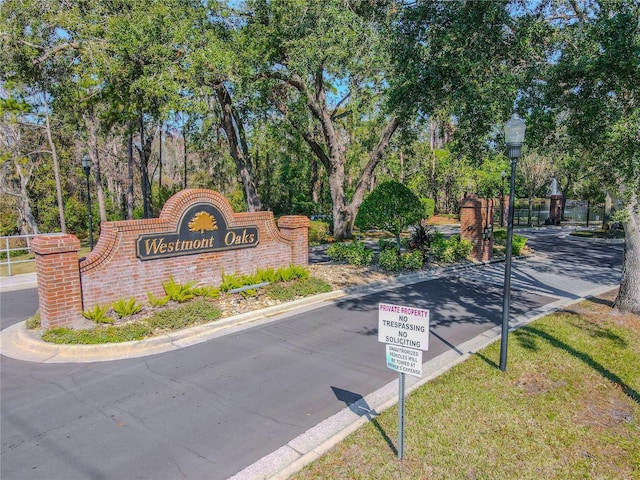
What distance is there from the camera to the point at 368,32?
13086 mm

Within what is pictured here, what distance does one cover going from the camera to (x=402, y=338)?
4105 mm

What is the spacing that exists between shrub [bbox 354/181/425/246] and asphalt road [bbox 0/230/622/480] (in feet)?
14.1

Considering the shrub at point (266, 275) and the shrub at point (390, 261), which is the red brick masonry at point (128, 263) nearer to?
the shrub at point (266, 275)

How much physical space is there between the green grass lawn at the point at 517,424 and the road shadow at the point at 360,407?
1.1 inches

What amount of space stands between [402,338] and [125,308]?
6498 millimetres

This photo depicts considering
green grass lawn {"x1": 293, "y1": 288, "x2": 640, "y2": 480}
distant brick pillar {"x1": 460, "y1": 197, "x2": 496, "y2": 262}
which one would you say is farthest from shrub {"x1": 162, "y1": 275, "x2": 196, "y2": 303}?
distant brick pillar {"x1": 460, "y1": 197, "x2": 496, "y2": 262}

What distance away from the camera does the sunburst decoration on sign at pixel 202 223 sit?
9.76 meters

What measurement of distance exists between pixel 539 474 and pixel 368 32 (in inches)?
504

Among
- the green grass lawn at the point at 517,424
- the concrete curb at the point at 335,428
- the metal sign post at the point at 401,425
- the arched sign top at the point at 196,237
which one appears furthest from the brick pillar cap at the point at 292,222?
the metal sign post at the point at 401,425

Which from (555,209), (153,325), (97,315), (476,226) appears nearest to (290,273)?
(153,325)

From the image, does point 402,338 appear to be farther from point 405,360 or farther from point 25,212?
point 25,212

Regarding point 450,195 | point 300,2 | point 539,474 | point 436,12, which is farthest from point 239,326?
point 450,195

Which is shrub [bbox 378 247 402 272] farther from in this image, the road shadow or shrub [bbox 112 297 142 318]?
the road shadow

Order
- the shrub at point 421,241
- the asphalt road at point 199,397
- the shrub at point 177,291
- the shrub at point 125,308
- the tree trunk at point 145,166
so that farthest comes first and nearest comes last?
1. the tree trunk at point 145,166
2. the shrub at point 421,241
3. the shrub at point 177,291
4. the shrub at point 125,308
5. the asphalt road at point 199,397
